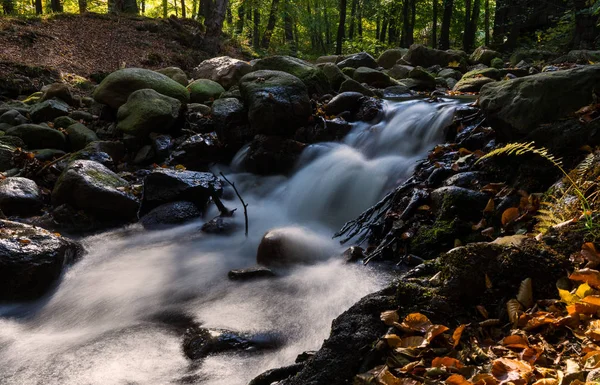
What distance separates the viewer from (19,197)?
7090 millimetres

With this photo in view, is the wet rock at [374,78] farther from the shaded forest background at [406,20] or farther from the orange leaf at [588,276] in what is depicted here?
the orange leaf at [588,276]

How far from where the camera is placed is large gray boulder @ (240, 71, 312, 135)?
8.67 m

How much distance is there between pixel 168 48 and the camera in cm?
1800

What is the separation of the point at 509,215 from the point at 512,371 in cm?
264

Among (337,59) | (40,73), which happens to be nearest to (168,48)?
(40,73)

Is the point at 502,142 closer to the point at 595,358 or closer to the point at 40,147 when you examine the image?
the point at 595,358

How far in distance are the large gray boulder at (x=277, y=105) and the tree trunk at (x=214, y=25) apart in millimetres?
8588

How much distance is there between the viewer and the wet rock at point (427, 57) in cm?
1619

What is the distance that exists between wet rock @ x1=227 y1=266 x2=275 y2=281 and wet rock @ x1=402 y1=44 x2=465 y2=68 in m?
13.6

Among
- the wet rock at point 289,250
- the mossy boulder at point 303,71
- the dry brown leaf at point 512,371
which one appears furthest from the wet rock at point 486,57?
the dry brown leaf at point 512,371

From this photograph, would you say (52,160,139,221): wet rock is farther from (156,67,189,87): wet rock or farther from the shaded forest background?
the shaded forest background

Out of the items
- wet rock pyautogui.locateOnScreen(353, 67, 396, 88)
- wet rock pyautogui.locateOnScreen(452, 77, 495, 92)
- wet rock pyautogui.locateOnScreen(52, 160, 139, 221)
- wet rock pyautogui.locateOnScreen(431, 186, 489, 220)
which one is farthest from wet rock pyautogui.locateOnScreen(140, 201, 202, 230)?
wet rock pyautogui.locateOnScreen(452, 77, 495, 92)

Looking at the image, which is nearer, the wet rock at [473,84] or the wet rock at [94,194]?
the wet rock at [94,194]

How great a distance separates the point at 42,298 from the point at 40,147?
5.43m
